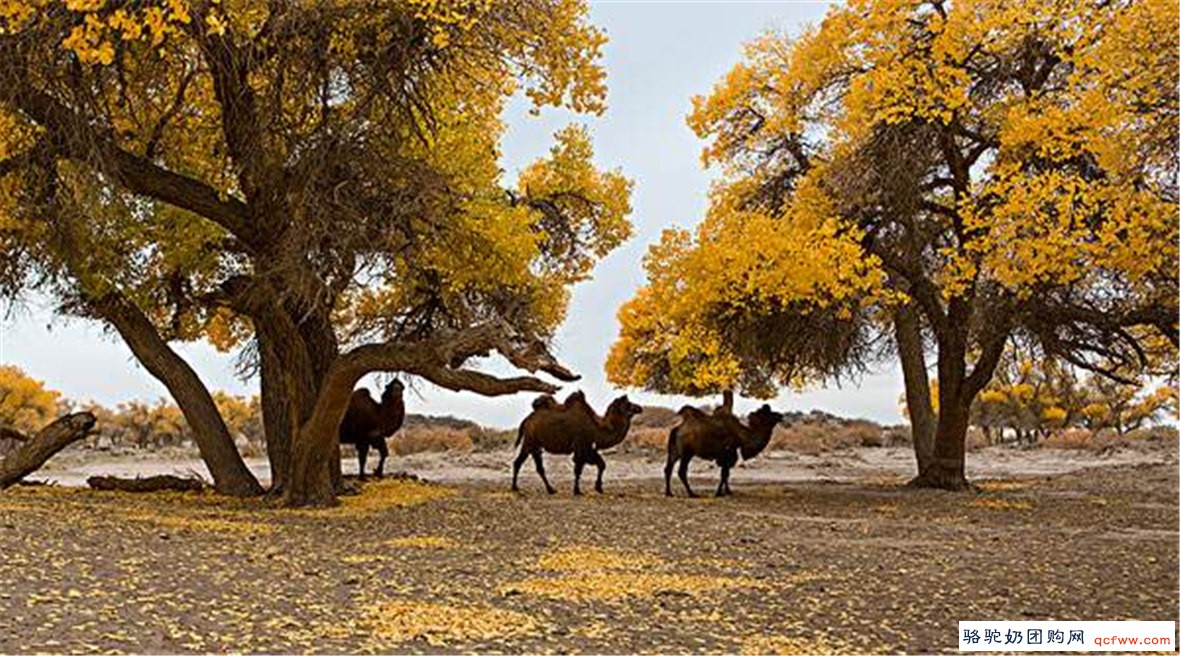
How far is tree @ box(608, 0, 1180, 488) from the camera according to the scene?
48.4 ft

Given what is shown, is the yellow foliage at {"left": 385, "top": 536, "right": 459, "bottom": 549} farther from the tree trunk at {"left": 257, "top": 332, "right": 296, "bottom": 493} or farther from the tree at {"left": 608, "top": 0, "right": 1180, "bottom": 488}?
the tree at {"left": 608, "top": 0, "right": 1180, "bottom": 488}

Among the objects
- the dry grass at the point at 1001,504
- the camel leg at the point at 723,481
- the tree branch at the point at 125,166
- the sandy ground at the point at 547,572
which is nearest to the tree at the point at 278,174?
the tree branch at the point at 125,166

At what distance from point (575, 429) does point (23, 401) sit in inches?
1376

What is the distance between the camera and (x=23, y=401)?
4456 centimetres

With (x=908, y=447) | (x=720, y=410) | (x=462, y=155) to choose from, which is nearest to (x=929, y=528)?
(x=720, y=410)

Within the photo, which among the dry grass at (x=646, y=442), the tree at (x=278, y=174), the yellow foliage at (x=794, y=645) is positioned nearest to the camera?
the yellow foliage at (x=794, y=645)

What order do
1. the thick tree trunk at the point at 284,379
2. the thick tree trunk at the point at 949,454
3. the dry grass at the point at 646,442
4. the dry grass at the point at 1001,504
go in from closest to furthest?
the thick tree trunk at the point at 284,379 < the dry grass at the point at 1001,504 < the thick tree trunk at the point at 949,454 < the dry grass at the point at 646,442

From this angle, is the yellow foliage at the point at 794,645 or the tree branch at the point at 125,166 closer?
the yellow foliage at the point at 794,645

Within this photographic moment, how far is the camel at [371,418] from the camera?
59.5 ft

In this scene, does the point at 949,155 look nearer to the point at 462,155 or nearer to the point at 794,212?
the point at 794,212

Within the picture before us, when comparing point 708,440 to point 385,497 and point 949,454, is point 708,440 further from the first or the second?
point 949,454

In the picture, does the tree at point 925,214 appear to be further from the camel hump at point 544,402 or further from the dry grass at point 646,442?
the dry grass at point 646,442

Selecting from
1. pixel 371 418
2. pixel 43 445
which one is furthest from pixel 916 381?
pixel 43 445

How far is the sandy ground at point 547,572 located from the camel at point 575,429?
0.92 meters
